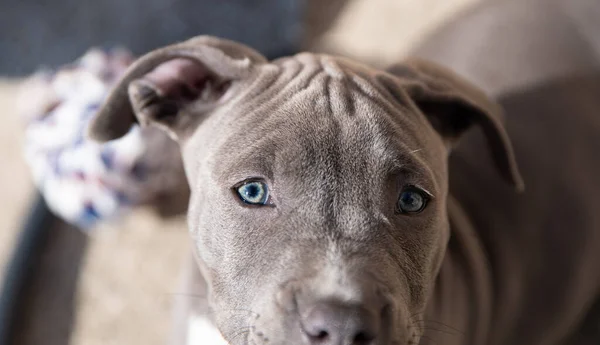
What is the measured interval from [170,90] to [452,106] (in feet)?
2.43

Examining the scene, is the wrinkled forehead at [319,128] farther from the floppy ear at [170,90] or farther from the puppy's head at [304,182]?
the floppy ear at [170,90]

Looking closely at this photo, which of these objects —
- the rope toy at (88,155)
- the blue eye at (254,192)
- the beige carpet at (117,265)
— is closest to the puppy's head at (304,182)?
the blue eye at (254,192)

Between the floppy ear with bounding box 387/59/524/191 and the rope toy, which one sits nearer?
the floppy ear with bounding box 387/59/524/191

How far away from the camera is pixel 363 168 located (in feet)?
4.77

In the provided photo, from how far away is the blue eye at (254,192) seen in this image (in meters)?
1.47

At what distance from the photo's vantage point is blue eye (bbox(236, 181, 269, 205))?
4.82 feet

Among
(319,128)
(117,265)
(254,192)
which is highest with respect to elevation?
(319,128)

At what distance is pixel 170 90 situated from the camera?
1.75 meters

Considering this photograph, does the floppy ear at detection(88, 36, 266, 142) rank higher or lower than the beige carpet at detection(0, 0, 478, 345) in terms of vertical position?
higher

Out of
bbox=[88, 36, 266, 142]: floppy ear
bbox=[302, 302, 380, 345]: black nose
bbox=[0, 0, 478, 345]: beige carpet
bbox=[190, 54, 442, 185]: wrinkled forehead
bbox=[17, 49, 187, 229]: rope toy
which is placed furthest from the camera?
bbox=[0, 0, 478, 345]: beige carpet

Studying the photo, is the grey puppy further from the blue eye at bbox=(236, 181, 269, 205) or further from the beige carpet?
the beige carpet

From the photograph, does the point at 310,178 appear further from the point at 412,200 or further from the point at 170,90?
the point at 170,90

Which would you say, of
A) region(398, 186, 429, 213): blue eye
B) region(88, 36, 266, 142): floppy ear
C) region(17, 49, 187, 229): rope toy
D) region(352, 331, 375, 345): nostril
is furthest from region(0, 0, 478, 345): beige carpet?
region(352, 331, 375, 345): nostril

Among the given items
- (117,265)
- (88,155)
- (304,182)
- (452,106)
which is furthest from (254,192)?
(117,265)
